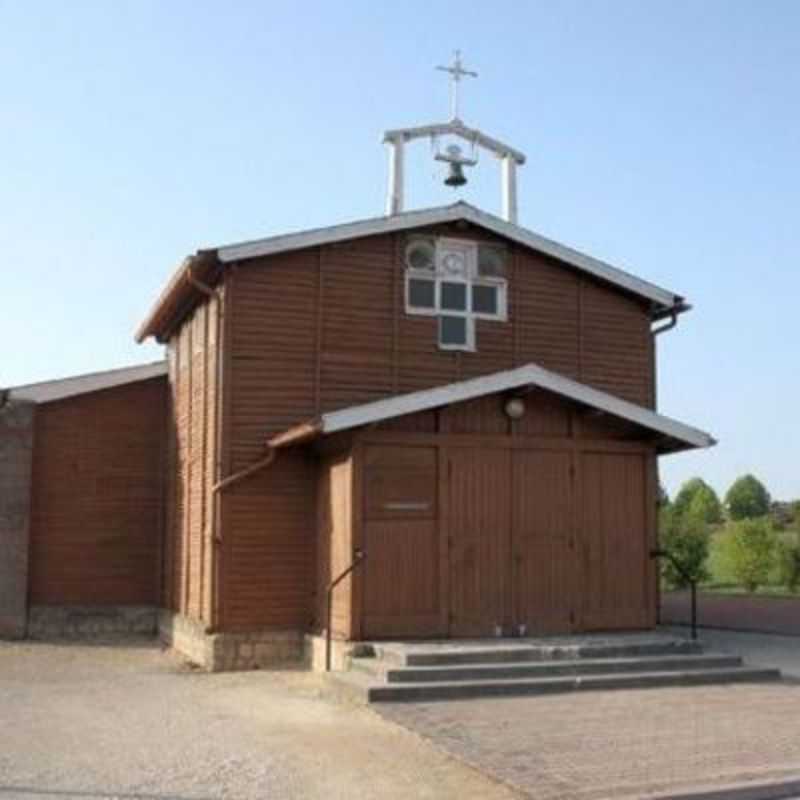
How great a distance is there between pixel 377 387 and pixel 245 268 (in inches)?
95.1

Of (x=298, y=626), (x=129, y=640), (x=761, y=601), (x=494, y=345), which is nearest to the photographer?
(x=298, y=626)

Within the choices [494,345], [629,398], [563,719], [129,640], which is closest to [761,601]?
[629,398]

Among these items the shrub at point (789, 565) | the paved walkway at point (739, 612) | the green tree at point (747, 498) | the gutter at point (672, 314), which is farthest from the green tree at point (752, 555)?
the green tree at point (747, 498)

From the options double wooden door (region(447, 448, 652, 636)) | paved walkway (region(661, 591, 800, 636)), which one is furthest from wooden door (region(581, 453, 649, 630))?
paved walkway (region(661, 591, 800, 636))

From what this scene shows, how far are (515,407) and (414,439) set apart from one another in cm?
140

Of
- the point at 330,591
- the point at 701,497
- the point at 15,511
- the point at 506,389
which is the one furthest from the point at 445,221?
the point at 701,497

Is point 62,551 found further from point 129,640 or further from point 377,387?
point 377,387

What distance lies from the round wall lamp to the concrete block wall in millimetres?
8271

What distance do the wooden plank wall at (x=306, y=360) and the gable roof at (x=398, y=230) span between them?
0.81ft

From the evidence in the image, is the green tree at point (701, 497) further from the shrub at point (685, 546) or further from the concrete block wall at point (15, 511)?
the concrete block wall at point (15, 511)

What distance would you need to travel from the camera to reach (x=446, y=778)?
354 inches

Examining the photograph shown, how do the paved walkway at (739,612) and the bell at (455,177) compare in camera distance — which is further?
the paved walkway at (739,612)

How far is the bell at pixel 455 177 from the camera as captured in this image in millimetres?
18906

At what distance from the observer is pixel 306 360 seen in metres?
16.6
